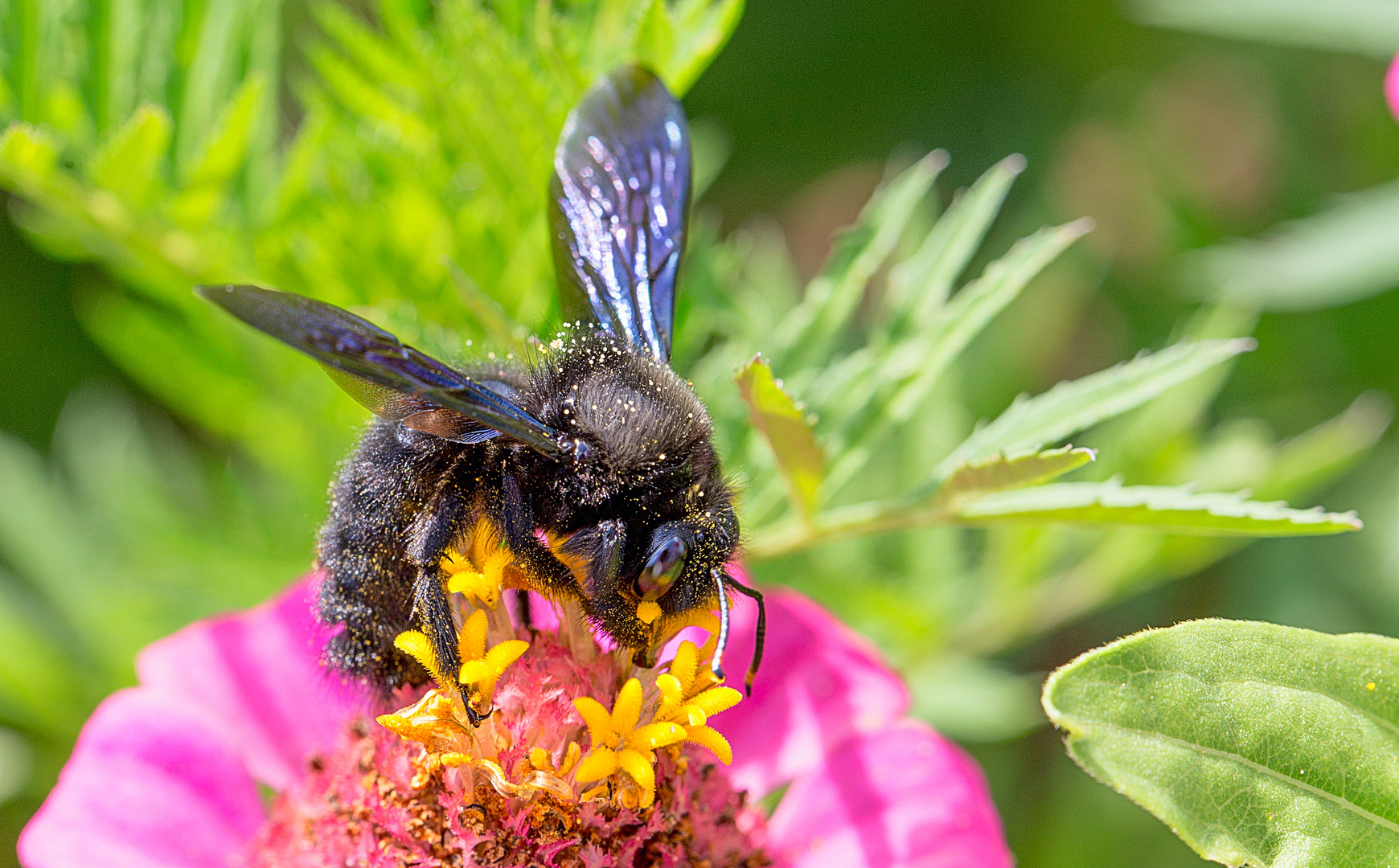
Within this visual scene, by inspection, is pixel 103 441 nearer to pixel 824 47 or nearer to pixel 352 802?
pixel 352 802

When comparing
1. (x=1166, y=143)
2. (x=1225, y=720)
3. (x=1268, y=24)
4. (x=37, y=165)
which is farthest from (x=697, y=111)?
(x=1225, y=720)

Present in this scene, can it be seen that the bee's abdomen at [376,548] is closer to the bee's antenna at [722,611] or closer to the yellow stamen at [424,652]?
the yellow stamen at [424,652]

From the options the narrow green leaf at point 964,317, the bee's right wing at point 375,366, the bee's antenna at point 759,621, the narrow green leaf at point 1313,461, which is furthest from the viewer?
the narrow green leaf at point 1313,461

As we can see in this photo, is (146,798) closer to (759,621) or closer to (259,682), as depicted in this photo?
(259,682)

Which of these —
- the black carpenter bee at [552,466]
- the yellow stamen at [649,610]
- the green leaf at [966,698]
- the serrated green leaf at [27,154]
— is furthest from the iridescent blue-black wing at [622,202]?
the green leaf at [966,698]

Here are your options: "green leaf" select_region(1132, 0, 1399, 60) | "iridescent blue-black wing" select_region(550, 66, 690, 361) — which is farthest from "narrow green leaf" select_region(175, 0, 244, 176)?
"green leaf" select_region(1132, 0, 1399, 60)

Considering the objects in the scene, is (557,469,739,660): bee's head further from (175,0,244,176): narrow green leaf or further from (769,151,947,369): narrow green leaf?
(175,0,244,176): narrow green leaf
